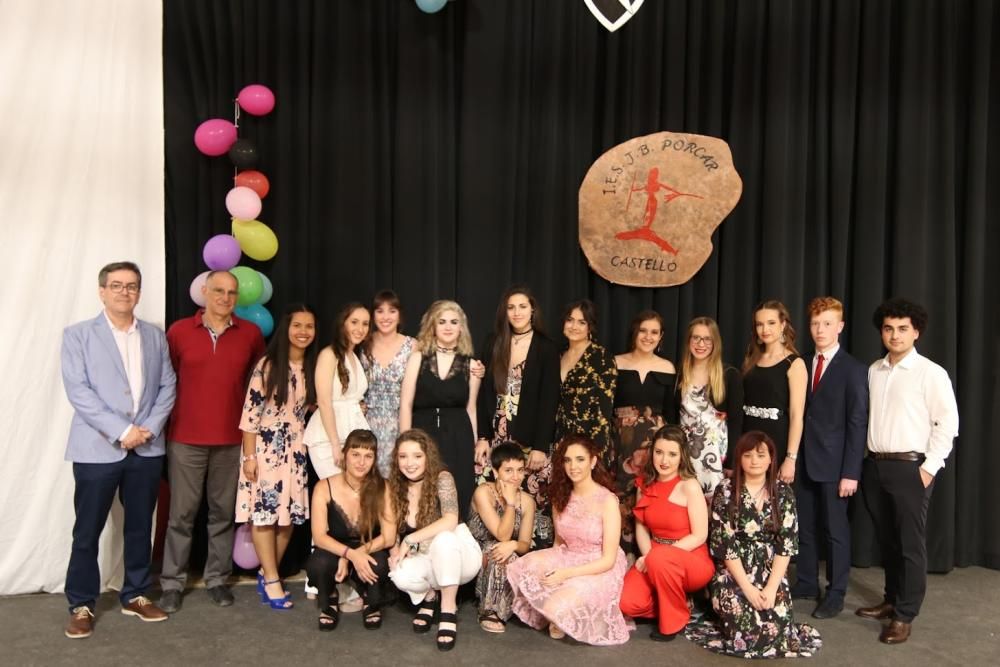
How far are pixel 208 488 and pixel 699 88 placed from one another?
3.18m

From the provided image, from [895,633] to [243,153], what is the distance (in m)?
3.55

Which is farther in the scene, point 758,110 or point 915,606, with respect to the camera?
point 758,110

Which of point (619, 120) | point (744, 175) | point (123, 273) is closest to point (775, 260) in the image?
point (744, 175)

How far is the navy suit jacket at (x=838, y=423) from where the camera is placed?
335 cm

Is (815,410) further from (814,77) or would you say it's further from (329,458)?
(329,458)

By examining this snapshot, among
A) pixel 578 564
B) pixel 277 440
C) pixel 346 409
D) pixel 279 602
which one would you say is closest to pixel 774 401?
pixel 578 564

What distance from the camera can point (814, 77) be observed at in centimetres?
421

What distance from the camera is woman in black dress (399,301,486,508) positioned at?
3447 millimetres

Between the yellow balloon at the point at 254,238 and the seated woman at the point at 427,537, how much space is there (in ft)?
4.14

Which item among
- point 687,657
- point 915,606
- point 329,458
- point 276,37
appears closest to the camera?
point 687,657

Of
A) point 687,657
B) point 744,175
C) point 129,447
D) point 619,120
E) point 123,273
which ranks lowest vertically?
point 687,657

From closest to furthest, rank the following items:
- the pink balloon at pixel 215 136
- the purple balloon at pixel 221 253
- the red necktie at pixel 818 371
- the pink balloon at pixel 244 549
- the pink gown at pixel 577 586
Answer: the pink gown at pixel 577 586
the red necktie at pixel 818 371
the pink balloon at pixel 244 549
the purple balloon at pixel 221 253
the pink balloon at pixel 215 136

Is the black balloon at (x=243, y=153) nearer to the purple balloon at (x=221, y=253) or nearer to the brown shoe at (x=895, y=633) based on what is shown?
the purple balloon at (x=221, y=253)

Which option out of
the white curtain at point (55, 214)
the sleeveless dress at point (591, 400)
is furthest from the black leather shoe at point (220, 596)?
the sleeveless dress at point (591, 400)
